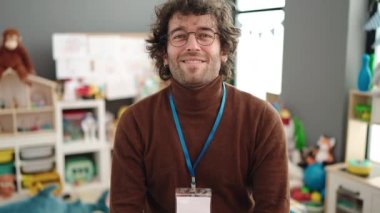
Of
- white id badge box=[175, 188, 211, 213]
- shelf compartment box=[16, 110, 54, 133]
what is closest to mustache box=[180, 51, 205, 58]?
white id badge box=[175, 188, 211, 213]

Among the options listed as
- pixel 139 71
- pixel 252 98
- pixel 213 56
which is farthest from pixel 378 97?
pixel 139 71

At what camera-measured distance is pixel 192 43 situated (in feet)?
3.99

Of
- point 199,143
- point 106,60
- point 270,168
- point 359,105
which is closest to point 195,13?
point 199,143

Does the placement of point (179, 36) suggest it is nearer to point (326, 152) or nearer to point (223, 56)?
point (223, 56)

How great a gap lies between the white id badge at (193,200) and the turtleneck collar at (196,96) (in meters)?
0.29

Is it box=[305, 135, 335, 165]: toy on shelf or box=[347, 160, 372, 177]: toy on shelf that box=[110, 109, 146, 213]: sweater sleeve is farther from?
box=[305, 135, 335, 165]: toy on shelf

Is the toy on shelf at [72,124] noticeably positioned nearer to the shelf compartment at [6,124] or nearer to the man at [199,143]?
the shelf compartment at [6,124]

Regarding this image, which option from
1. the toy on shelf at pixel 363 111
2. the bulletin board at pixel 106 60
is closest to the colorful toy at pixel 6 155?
the bulletin board at pixel 106 60

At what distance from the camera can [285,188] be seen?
3.96 ft

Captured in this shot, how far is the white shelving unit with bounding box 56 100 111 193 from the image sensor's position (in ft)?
10.8

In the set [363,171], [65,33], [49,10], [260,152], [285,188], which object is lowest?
[363,171]

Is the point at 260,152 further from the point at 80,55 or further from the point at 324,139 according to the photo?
the point at 80,55

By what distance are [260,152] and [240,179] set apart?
12 centimetres

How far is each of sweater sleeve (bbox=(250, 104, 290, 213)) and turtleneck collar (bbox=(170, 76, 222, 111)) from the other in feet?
0.61
